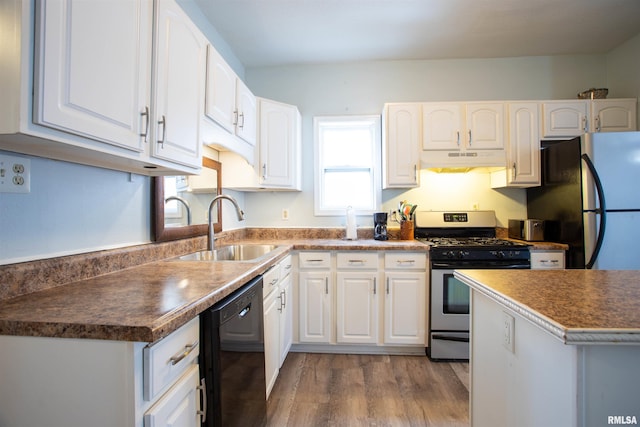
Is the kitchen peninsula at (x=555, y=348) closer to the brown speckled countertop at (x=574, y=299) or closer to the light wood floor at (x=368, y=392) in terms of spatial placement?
the brown speckled countertop at (x=574, y=299)

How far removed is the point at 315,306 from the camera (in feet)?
7.97

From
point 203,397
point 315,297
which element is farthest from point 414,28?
point 203,397

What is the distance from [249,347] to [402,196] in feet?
7.15

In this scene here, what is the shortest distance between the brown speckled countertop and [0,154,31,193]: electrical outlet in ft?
5.31

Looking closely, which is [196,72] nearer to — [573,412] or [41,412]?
[41,412]

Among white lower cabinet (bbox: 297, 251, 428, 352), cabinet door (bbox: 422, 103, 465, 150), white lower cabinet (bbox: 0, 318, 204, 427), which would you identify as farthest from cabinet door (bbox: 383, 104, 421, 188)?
white lower cabinet (bbox: 0, 318, 204, 427)

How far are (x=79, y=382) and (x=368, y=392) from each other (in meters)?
1.69

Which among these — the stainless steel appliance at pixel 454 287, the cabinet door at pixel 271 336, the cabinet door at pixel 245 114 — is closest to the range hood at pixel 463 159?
the stainless steel appliance at pixel 454 287

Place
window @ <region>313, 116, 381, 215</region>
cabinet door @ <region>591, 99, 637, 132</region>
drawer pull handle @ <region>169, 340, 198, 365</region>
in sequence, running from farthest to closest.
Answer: window @ <region>313, 116, 381, 215</region> → cabinet door @ <region>591, 99, 637, 132</region> → drawer pull handle @ <region>169, 340, 198, 365</region>

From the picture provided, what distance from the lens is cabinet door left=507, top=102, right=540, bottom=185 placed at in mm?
2602

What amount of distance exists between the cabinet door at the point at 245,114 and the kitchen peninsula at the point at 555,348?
1760 millimetres

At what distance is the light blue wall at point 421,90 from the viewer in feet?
9.48

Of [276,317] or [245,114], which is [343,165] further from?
[276,317]

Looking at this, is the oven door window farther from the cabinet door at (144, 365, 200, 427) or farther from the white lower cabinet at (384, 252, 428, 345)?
the cabinet door at (144, 365, 200, 427)
